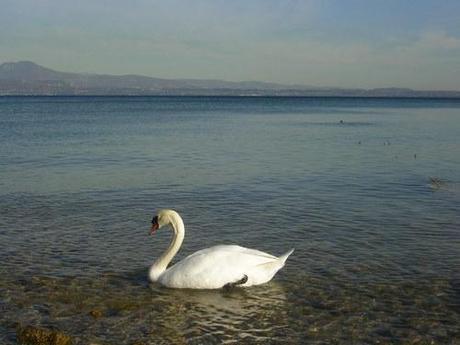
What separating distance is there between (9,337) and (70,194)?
11934 mm

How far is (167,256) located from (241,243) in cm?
303

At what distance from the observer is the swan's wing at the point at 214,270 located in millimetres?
10430

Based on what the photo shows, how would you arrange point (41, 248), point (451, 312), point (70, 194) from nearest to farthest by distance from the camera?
point (451, 312)
point (41, 248)
point (70, 194)

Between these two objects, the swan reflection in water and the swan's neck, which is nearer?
the swan reflection in water

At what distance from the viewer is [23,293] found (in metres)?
10.2

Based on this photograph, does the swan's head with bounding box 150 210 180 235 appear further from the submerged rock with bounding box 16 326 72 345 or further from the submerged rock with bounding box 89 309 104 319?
the submerged rock with bounding box 16 326 72 345

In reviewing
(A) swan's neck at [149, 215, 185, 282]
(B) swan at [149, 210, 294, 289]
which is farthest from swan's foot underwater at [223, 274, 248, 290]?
(A) swan's neck at [149, 215, 185, 282]

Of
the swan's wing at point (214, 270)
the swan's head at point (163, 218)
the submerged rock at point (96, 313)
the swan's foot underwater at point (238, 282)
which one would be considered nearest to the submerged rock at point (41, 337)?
the submerged rock at point (96, 313)

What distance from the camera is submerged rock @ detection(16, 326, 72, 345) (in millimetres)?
8164

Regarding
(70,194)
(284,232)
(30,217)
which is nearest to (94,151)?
(70,194)

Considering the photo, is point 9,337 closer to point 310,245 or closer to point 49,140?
point 310,245

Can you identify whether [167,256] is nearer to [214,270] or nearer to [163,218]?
[163,218]

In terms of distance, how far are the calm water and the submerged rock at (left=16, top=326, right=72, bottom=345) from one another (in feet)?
0.49

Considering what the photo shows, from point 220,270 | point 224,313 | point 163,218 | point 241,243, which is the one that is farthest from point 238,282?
point 241,243
